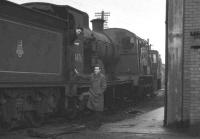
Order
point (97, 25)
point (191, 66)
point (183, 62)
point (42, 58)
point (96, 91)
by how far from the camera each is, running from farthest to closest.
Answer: point (97, 25), point (96, 91), point (42, 58), point (183, 62), point (191, 66)

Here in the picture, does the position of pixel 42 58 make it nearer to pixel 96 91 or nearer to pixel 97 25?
pixel 96 91

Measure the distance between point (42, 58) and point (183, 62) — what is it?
3.56 metres

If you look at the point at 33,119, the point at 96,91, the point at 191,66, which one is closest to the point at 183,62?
the point at 191,66

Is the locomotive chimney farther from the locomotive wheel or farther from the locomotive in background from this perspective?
the locomotive wheel

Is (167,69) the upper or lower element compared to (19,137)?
upper

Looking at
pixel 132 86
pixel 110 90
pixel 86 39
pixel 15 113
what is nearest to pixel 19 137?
pixel 15 113

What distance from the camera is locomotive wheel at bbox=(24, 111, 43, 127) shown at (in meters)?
10.9

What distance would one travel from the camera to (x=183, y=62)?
9766 millimetres

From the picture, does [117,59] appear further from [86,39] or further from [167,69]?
[167,69]

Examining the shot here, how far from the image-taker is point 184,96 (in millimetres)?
9789

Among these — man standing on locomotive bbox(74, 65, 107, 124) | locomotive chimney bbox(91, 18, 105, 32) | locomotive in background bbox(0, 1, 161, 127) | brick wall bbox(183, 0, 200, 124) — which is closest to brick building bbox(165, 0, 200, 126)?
brick wall bbox(183, 0, 200, 124)

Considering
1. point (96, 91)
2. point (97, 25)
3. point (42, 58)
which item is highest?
point (97, 25)

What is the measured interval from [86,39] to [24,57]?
13.3 ft

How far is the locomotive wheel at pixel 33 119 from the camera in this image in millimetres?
10859
